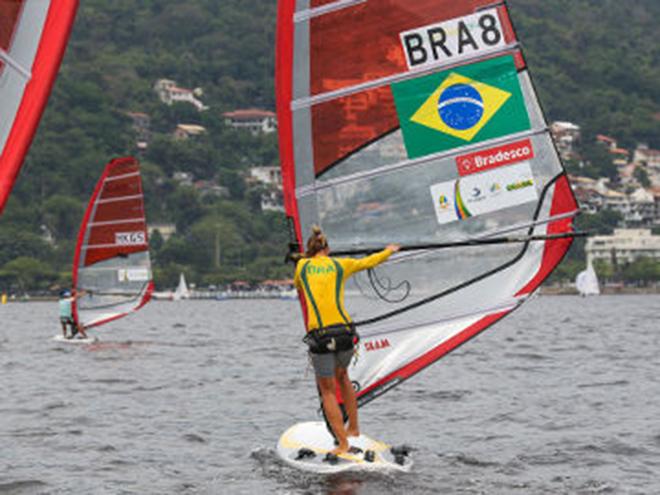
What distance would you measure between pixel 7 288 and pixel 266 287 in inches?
1153

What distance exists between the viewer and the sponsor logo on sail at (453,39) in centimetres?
1138

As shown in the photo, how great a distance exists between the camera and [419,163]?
1163 centimetres

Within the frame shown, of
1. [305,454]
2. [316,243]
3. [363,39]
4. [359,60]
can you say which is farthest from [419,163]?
[305,454]

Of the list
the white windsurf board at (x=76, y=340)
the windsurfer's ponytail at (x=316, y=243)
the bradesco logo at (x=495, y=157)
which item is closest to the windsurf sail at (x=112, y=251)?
the white windsurf board at (x=76, y=340)

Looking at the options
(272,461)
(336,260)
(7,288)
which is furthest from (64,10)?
(7,288)

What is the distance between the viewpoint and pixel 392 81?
11531mm

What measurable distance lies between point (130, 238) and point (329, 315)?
2278 cm

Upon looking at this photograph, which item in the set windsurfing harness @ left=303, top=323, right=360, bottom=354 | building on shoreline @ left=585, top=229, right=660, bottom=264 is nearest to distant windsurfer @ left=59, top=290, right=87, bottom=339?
windsurfing harness @ left=303, top=323, right=360, bottom=354

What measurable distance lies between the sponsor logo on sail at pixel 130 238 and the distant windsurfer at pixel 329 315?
22.3 meters

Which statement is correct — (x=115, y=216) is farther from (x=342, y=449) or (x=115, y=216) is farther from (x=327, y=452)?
(x=342, y=449)

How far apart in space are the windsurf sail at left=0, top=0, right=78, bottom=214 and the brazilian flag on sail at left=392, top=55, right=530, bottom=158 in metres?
5.04

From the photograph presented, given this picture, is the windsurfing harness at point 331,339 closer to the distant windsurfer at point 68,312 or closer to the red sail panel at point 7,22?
the red sail panel at point 7,22

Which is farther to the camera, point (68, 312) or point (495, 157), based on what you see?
point (68, 312)

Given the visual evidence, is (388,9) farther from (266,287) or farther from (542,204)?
(266,287)
